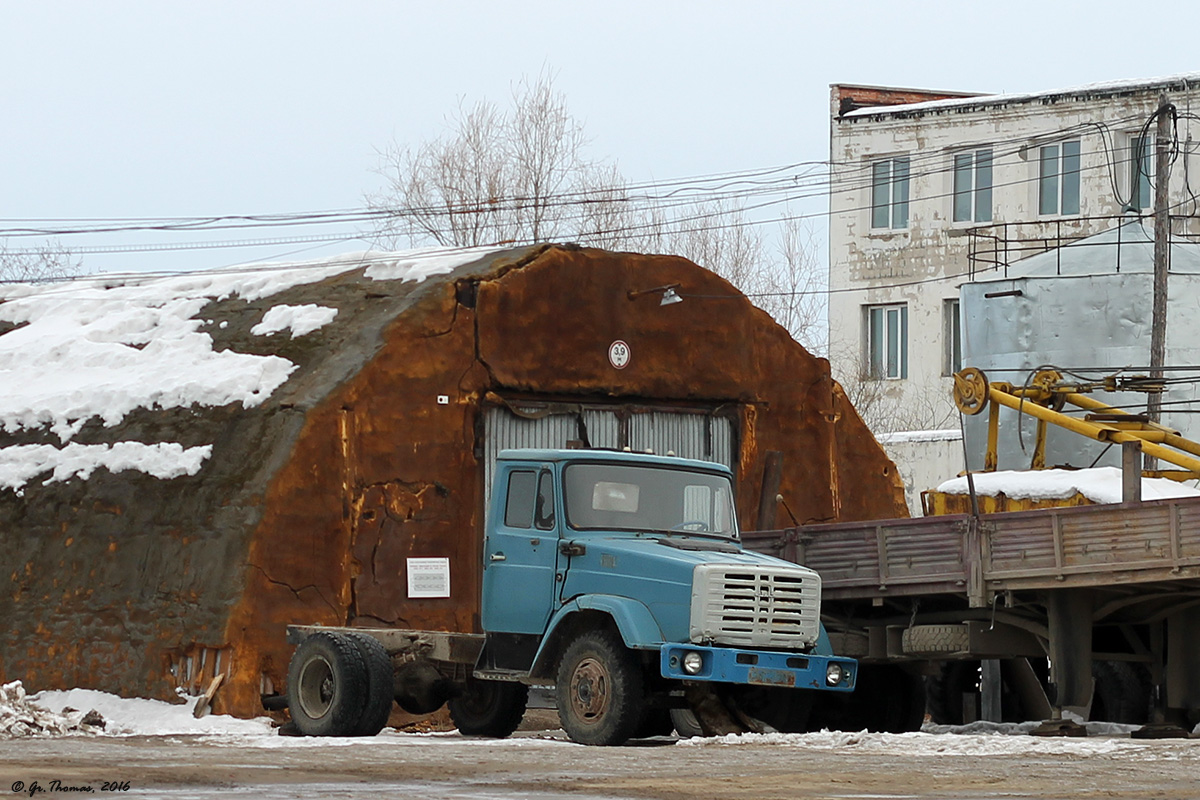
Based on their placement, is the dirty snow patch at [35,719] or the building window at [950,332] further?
the building window at [950,332]

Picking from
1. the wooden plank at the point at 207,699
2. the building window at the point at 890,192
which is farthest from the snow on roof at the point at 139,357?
the building window at the point at 890,192

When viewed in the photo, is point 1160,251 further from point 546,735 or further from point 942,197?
point 546,735

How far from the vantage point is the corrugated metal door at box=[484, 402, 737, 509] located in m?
21.7

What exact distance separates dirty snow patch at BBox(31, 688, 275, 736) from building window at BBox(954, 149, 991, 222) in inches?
1180

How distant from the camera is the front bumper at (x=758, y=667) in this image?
50.4ft

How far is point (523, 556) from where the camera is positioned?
54.5 ft

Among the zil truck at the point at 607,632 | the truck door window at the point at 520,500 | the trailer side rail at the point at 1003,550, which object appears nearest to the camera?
the zil truck at the point at 607,632

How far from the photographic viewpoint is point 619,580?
15.9 metres

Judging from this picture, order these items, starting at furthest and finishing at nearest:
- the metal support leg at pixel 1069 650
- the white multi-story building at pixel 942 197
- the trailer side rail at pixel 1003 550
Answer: the white multi-story building at pixel 942 197 → the metal support leg at pixel 1069 650 → the trailer side rail at pixel 1003 550

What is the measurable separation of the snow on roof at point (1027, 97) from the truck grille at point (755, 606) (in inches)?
1161

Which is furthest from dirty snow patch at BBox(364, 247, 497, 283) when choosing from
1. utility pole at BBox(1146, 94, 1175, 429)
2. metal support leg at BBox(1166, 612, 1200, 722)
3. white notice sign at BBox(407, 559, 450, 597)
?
utility pole at BBox(1146, 94, 1175, 429)

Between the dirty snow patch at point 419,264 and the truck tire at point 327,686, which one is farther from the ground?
the dirty snow patch at point 419,264

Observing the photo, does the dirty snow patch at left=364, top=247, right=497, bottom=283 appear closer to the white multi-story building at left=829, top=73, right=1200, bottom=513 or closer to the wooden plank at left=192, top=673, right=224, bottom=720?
the wooden plank at left=192, top=673, right=224, bottom=720

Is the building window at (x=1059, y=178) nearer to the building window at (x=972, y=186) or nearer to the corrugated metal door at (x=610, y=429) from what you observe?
the building window at (x=972, y=186)
